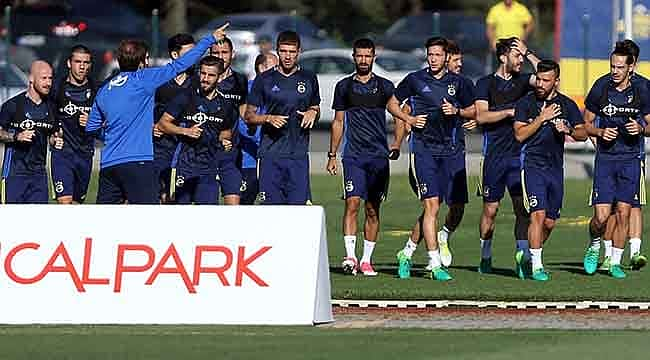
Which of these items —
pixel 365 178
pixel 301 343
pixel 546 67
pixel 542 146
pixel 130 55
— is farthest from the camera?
pixel 365 178

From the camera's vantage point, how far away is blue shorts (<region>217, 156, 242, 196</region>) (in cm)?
1883

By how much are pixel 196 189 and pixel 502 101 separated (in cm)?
294

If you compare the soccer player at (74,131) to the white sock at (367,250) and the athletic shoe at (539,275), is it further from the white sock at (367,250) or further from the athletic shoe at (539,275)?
the athletic shoe at (539,275)

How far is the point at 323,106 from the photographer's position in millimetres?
36469

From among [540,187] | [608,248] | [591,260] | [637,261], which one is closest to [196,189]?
[540,187]

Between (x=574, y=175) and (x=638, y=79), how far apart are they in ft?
38.0

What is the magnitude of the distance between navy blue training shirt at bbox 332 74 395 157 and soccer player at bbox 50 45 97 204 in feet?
7.64

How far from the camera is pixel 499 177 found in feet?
60.5

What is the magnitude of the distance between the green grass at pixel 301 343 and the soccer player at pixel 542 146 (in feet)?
10.2

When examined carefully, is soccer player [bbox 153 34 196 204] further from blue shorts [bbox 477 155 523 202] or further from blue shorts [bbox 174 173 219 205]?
blue shorts [bbox 477 155 523 202]

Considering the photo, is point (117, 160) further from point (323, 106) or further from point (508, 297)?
point (323, 106)

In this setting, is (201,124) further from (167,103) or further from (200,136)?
(167,103)

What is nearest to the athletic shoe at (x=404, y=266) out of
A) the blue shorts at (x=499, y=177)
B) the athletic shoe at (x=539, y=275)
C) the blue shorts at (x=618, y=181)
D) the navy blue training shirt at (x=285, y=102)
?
the blue shorts at (x=499, y=177)

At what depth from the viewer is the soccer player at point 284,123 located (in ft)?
60.3
